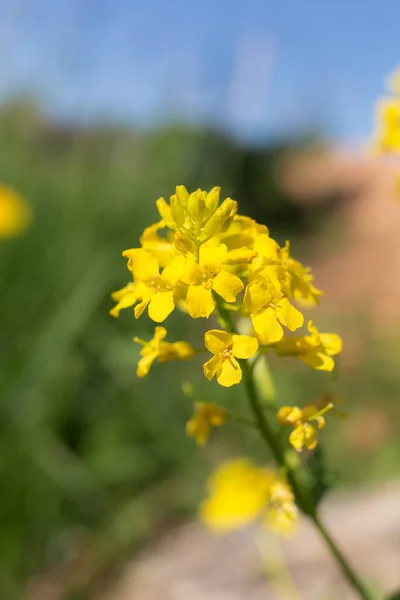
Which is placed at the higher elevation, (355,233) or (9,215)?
(9,215)

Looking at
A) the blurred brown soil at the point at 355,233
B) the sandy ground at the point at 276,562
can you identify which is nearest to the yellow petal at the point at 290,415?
the sandy ground at the point at 276,562

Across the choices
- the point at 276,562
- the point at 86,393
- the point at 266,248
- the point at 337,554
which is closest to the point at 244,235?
the point at 266,248

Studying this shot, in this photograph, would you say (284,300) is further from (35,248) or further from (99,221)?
(99,221)

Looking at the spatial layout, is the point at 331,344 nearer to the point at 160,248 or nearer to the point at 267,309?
the point at 267,309

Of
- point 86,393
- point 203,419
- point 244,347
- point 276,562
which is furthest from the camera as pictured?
point 86,393

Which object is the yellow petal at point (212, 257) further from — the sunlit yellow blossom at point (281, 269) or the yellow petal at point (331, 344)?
the yellow petal at point (331, 344)

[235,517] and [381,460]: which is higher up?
[235,517]

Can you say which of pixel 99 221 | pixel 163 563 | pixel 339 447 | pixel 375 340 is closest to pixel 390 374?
pixel 375 340
